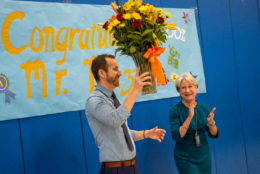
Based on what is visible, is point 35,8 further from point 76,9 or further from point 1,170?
point 1,170

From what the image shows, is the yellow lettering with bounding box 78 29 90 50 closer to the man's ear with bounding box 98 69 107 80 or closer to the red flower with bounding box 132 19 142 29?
the man's ear with bounding box 98 69 107 80

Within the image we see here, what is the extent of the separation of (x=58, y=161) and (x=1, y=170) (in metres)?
0.40

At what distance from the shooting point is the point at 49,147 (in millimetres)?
2035

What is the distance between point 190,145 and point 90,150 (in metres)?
0.82

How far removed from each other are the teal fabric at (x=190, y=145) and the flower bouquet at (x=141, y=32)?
0.64 m

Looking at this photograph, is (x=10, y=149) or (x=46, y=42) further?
(x=46, y=42)

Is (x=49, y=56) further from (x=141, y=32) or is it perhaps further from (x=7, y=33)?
(x=141, y=32)

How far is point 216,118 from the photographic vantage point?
3006 millimetres

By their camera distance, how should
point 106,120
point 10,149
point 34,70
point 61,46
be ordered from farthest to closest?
point 61,46 < point 34,70 < point 10,149 < point 106,120

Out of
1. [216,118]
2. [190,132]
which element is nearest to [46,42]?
[190,132]

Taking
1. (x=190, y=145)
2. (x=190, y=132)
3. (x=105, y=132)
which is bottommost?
(x=190, y=145)

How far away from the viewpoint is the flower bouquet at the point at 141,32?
1560mm

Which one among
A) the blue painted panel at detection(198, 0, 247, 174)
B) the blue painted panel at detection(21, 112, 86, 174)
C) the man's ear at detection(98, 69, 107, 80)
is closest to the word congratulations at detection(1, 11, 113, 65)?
the blue painted panel at detection(21, 112, 86, 174)

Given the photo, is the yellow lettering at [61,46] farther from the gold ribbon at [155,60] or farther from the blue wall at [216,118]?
the gold ribbon at [155,60]
